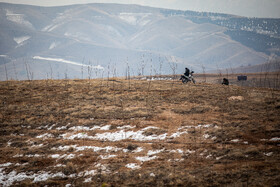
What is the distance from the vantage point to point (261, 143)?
12.8m

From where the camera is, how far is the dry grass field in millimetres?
10820

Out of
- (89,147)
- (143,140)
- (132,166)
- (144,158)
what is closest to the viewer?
(132,166)

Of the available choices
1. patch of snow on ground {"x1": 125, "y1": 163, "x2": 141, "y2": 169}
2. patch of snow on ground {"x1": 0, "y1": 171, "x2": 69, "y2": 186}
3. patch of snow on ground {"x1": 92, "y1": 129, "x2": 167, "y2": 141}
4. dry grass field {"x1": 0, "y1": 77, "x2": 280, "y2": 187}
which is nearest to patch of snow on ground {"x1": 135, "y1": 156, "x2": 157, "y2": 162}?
dry grass field {"x1": 0, "y1": 77, "x2": 280, "y2": 187}

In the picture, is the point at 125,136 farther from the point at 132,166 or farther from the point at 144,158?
the point at 132,166

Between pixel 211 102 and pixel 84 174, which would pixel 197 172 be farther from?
pixel 211 102

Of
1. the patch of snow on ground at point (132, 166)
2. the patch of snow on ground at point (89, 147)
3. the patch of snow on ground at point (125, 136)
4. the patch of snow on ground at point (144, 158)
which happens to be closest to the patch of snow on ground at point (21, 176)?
the patch of snow on ground at point (89, 147)

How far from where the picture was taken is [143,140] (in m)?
16.2

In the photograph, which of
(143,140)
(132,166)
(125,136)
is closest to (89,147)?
(125,136)

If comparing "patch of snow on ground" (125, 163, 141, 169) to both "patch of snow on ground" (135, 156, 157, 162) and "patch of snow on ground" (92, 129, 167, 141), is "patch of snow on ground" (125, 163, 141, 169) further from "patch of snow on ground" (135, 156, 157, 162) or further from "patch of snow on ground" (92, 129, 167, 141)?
"patch of snow on ground" (92, 129, 167, 141)

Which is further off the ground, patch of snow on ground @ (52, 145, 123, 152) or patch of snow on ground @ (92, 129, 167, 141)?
patch of snow on ground @ (92, 129, 167, 141)

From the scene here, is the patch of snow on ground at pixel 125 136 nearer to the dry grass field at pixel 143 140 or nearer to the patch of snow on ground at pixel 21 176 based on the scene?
the dry grass field at pixel 143 140

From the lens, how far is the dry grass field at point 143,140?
10820 millimetres

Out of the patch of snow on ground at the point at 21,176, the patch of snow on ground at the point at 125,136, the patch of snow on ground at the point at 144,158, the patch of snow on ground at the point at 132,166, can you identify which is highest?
the patch of snow on ground at the point at 125,136

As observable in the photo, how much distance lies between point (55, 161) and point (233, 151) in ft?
35.4
